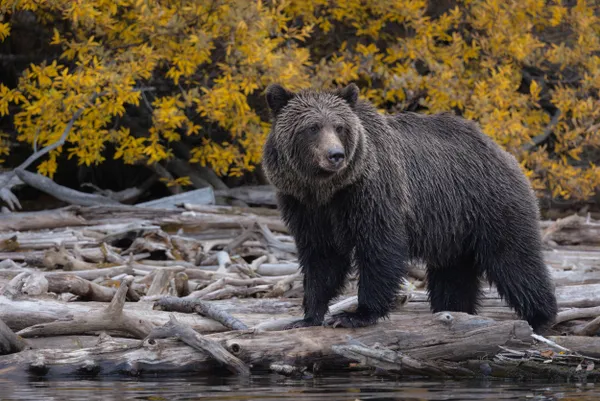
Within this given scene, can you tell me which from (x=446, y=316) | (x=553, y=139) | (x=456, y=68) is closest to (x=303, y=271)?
(x=446, y=316)

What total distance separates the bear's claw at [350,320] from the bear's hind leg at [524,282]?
1.25m

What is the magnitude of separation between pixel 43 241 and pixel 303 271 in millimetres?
4622

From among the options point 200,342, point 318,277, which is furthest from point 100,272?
point 200,342

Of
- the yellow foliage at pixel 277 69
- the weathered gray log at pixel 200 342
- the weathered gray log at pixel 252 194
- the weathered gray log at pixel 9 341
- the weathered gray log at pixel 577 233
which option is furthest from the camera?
the weathered gray log at pixel 252 194

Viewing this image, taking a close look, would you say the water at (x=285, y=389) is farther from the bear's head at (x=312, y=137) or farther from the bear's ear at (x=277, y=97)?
the bear's ear at (x=277, y=97)

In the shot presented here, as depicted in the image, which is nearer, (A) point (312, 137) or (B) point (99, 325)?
(A) point (312, 137)

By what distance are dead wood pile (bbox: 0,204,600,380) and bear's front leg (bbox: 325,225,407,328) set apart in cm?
10

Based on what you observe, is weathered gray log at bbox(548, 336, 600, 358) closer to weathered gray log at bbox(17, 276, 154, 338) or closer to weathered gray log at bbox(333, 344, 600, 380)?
weathered gray log at bbox(333, 344, 600, 380)

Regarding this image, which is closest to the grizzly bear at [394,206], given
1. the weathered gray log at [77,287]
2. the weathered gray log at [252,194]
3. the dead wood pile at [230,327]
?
the dead wood pile at [230,327]

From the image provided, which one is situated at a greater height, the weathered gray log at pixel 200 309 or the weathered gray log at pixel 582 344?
the weathered gray log at pixel 200 309

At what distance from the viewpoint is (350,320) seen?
741cm

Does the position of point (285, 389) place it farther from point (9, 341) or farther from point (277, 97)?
point (277, 97)

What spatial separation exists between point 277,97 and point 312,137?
48 centimetres

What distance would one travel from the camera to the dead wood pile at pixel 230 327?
7.03 m
